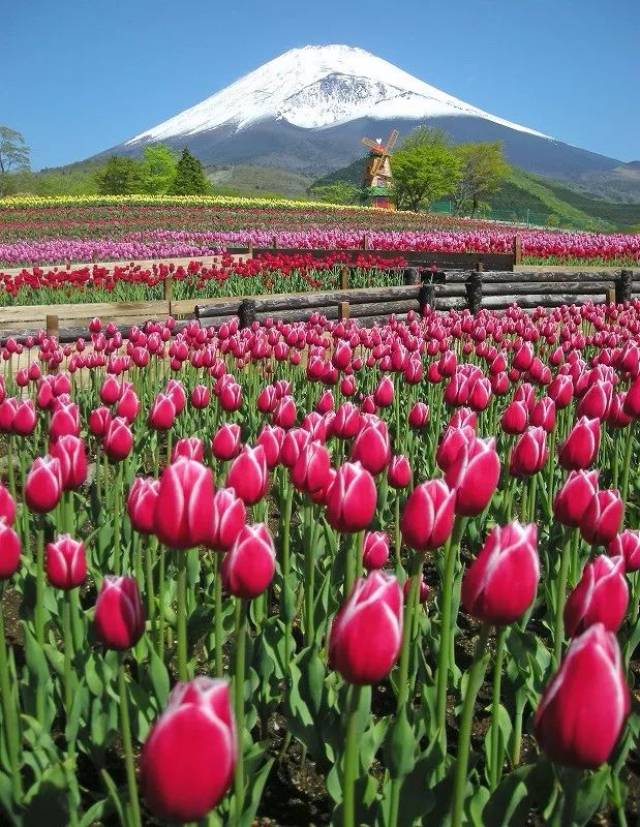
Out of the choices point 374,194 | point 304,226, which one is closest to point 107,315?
point 304,226

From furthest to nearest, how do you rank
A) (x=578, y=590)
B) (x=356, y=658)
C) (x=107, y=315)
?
1. (x=107, y=315)
2. (x=578, y=590)
3. (x=356, y=658)

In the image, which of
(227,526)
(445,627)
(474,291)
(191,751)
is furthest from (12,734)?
(474,291)

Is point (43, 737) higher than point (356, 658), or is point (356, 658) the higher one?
point (356, 658)

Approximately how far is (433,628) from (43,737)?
5.64ft

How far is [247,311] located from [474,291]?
542 cm

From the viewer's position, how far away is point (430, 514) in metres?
1.92

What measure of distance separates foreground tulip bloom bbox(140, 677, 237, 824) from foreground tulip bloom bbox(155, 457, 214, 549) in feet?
2.48

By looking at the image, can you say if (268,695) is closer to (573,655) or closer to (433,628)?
(433,628)

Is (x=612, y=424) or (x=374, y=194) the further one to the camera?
(x=374, y=194)

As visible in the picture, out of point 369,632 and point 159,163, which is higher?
point 159,163

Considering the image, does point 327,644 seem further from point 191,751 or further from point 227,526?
point 191,751

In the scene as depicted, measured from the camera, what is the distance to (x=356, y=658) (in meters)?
1.38

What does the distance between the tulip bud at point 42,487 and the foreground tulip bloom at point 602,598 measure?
4.69 feet

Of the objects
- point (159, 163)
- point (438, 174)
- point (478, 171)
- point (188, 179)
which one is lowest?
point (188, 179)
